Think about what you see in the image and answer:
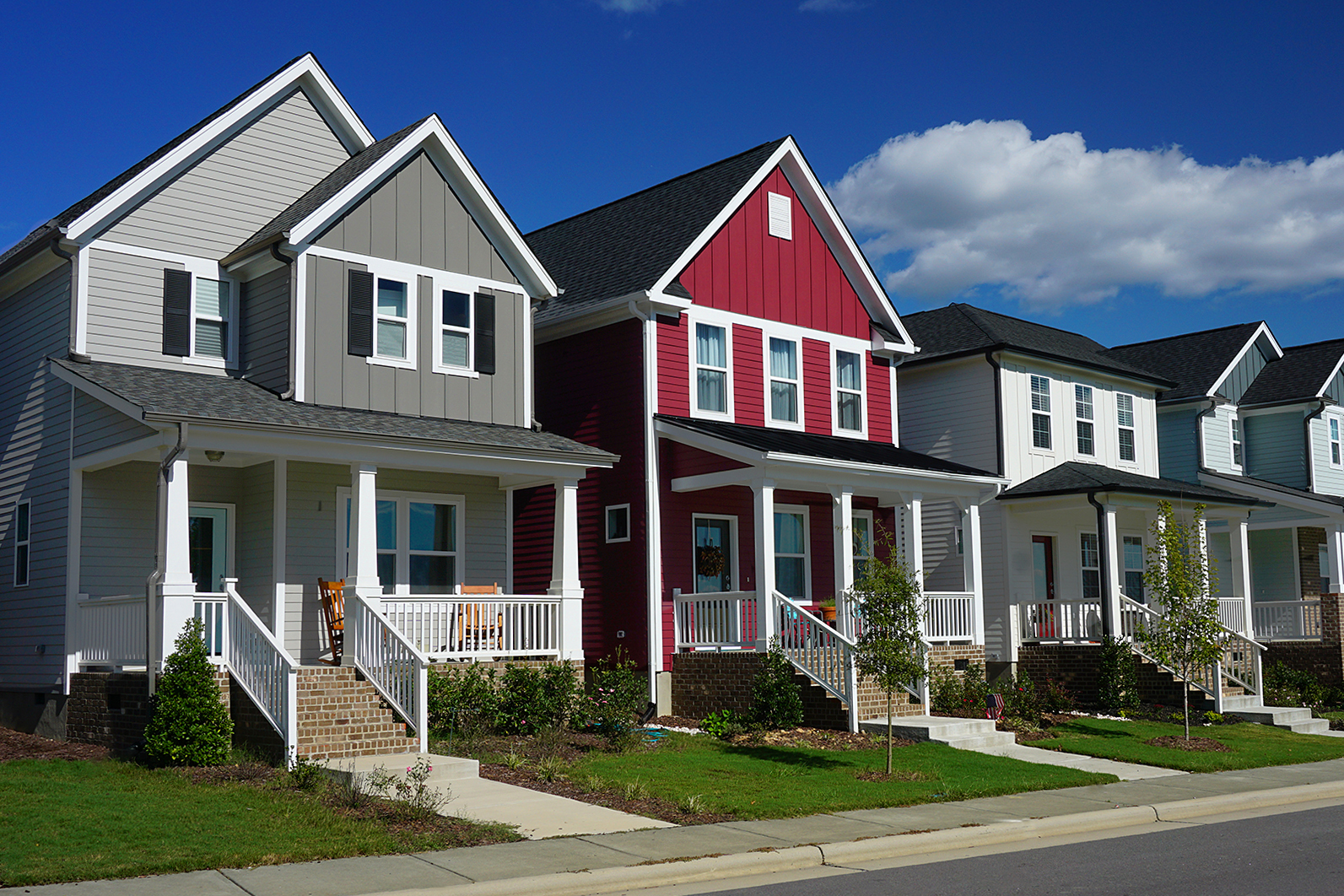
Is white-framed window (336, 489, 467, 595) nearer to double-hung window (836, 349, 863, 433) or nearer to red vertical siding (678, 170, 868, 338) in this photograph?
red vertical siding (678, 170, 868, 338)

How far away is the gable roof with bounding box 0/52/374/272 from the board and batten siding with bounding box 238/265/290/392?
82.5 inches

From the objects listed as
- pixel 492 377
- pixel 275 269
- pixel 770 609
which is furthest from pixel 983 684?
pixel 275 269

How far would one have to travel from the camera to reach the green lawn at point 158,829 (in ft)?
32.0

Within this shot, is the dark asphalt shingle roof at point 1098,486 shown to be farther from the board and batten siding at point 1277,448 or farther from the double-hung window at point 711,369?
the double-hung window at point 711,369

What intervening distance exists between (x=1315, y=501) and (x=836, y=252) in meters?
14.1

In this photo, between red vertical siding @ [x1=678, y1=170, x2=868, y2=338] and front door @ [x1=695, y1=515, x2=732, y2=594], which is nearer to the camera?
front door @ [x1=695, y1=515, x2=732, y2=594]

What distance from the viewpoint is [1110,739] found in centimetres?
1973

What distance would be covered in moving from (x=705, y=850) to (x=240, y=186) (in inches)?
538

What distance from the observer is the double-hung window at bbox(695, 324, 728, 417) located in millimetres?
22266

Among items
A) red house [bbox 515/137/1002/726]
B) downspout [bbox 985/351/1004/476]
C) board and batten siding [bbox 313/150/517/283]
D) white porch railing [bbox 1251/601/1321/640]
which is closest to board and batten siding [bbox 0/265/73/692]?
board and batten siding [bbox 313/150/517/283]

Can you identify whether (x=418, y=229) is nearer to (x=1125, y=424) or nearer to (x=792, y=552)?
(x=792, y=552)

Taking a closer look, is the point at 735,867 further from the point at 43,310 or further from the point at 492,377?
the point at 43,310

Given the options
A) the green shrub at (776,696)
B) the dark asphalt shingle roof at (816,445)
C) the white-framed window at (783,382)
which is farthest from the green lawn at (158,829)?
the white-framed window at (783,382)

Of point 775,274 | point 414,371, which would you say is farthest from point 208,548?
point 775,274
